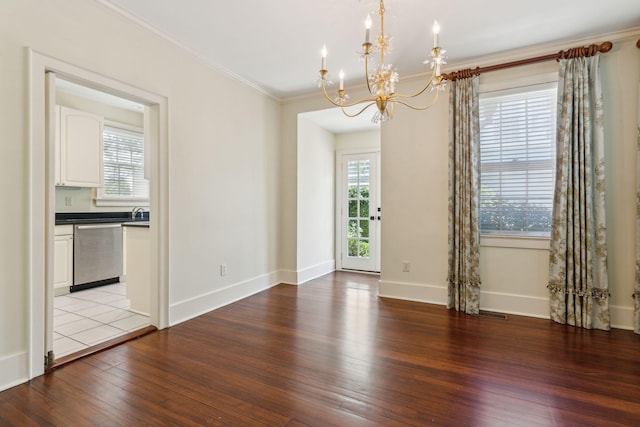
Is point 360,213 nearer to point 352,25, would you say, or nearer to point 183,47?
point 352,25

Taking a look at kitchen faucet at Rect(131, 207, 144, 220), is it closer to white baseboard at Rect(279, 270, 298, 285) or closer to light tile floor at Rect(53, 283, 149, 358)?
light tile floor at Rect(53, 283, 149, 358)

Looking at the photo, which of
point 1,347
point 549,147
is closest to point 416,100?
point 549,147

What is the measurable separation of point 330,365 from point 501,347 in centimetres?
143

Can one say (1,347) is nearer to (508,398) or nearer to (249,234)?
(249,234)

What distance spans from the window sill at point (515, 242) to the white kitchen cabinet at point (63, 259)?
16.9ft

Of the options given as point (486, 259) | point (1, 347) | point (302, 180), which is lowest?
point (1, 347)

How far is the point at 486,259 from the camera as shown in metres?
3.52

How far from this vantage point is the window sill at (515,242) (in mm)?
3289

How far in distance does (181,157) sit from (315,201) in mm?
2468

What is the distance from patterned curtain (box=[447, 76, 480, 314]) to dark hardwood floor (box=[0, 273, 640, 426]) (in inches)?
14.5

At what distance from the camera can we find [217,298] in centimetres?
365

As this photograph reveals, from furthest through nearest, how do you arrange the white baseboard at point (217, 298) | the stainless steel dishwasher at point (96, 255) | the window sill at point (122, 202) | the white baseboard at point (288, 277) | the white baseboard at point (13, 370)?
the window sill at point (122, 202) < the white baseboard at point (288, 277) < the stainless steel dishwasher at point (96, 255) < the white baseboard at point (217, 298) < the white baseboard at point (13, 370)

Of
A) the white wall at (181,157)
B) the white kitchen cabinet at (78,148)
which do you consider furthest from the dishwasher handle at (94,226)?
the white wall at (181,157)

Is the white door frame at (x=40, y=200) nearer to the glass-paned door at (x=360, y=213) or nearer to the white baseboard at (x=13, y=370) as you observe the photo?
the white baseboard at (x=13, y=370)
